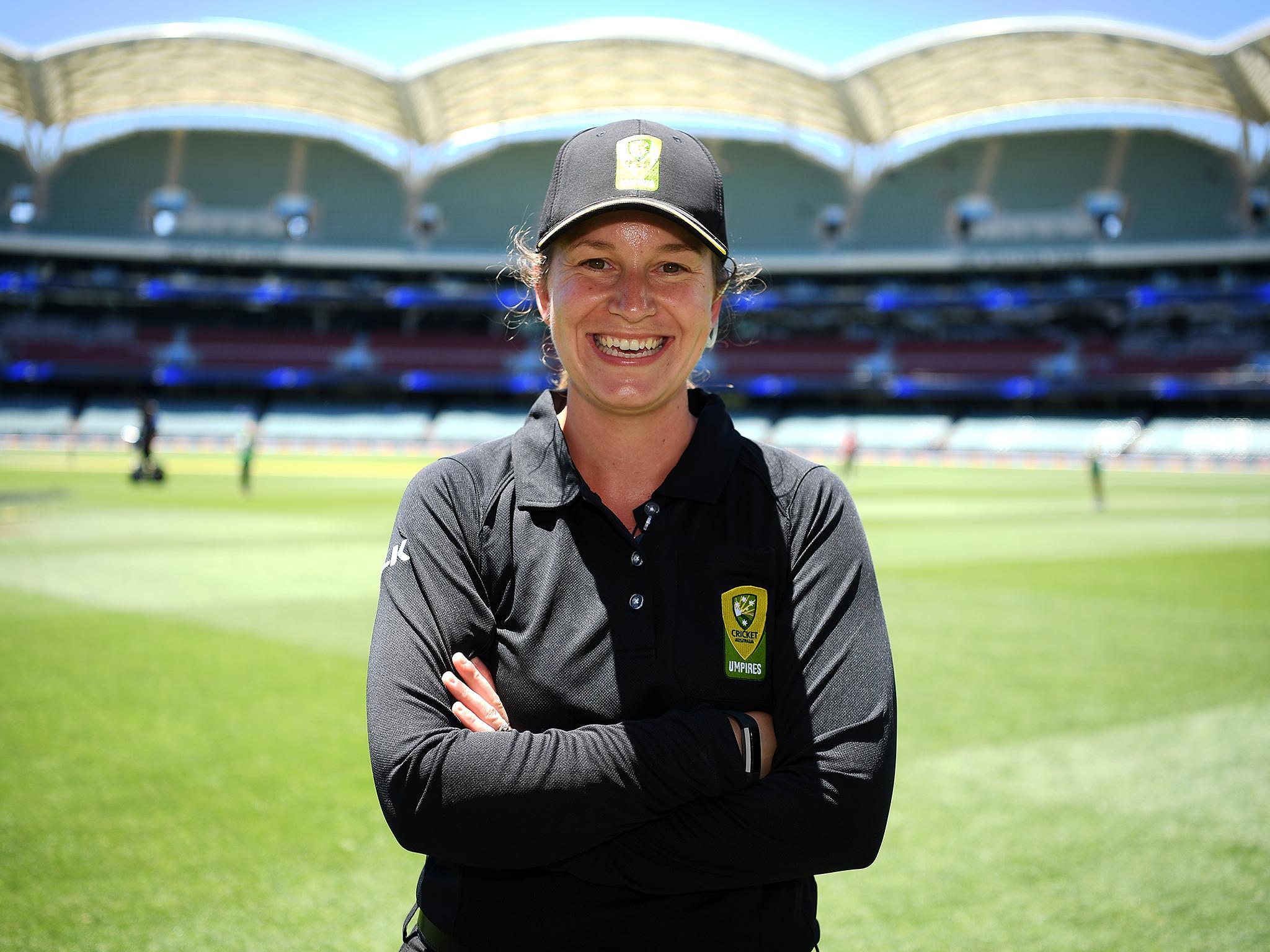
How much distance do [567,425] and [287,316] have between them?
7725 cm

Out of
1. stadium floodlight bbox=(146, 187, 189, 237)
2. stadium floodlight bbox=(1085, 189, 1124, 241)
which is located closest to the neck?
stadium floodlight bbox=(1085, 189, 1124, 241)

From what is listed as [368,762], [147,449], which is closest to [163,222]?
[147,449]

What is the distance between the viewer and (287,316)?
74625 mm

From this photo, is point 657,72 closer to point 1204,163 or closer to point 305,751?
point 1204,163

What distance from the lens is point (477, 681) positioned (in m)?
2.33

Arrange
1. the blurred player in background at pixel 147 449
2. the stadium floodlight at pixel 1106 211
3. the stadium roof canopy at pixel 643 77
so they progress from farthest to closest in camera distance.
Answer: the stadium floodlight at pixel 1106 211
the stadium roof canopy at pixel 643 77
the blurred player in background at pixel 147 449

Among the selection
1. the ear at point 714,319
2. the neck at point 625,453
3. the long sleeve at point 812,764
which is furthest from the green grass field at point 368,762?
the ear at point 714,319

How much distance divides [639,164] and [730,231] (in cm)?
6701

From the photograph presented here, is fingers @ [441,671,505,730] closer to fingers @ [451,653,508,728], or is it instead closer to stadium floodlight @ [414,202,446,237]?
fingers @ [451,653,508,728]

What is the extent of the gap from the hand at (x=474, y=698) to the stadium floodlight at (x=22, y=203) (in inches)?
3123

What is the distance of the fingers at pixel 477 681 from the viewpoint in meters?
2.31

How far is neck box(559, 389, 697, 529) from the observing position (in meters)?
2.40

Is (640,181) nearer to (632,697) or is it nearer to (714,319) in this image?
(714,319)

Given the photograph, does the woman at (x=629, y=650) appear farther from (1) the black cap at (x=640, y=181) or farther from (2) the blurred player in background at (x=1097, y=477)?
(2) the blurred player in background at (x=1097, y=477)
